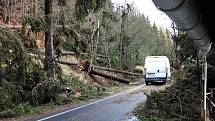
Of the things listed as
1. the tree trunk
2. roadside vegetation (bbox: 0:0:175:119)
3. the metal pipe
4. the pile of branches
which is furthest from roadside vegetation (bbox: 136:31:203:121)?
the tree trunk

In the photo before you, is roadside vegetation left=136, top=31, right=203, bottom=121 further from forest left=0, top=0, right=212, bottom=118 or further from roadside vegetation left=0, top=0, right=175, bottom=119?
roadside vegetation left=0, top=0, right=175, bottom=119

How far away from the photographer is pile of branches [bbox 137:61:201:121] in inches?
603

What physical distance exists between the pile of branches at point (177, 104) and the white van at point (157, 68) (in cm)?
2045

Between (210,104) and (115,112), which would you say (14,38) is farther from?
(210,104)

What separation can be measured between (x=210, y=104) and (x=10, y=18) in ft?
81.0

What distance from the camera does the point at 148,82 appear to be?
42844mm

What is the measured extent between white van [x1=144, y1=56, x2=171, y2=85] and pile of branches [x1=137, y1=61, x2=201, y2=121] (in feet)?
67.1

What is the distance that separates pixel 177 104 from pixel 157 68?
24.2 m

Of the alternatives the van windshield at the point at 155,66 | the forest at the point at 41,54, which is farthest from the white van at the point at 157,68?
the forest at the point at 41,54

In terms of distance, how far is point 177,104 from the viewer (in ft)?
53.8

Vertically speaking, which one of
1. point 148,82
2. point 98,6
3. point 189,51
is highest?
point 98,6

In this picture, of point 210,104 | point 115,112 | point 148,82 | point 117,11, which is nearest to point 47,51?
point 115,112

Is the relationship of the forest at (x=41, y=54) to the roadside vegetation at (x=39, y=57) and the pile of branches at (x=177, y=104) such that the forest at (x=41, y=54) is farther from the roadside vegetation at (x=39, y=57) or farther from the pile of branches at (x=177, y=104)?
the pile of branches at (x=177, y=104)

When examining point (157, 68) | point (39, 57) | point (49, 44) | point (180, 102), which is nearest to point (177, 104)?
point (180, 102)
